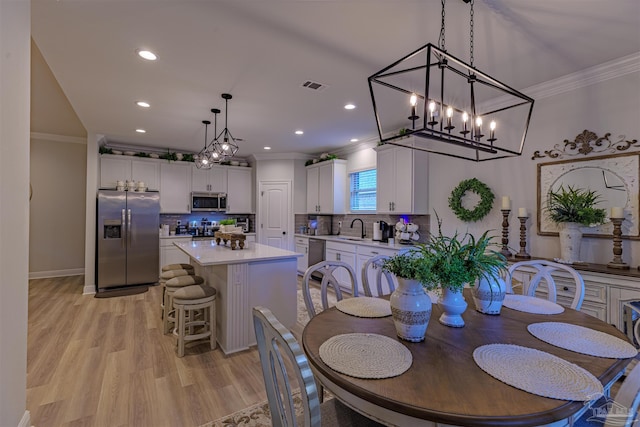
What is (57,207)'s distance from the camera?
232 inches

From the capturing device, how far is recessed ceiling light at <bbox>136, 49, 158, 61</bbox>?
8.13 feet

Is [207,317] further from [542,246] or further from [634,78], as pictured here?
[634,78]

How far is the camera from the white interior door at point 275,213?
21.5 ft

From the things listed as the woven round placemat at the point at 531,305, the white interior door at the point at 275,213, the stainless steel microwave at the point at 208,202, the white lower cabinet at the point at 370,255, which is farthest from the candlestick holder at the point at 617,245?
the stainless steel microwave at the point at 208,202

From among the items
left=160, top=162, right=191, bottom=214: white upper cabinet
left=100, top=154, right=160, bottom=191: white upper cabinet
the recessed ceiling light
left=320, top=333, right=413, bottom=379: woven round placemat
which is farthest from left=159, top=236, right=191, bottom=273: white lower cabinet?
left=320, top=333, right=413, bottom=379: woven round placemat

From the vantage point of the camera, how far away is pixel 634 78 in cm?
259

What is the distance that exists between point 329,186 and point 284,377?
5149mm

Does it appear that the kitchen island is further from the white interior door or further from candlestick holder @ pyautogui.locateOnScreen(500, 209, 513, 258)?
the white interior door

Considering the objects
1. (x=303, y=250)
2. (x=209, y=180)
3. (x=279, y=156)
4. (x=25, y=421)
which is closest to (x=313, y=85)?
(x=25, y=421)

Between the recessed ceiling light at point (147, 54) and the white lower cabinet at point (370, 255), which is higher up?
the recessed ceiling light at point (147, 54)

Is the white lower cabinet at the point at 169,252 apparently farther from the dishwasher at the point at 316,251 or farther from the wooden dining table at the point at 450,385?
the wooden dining table at the point at 450,385

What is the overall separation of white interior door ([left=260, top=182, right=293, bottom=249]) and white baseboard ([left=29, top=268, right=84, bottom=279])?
3.77 meters

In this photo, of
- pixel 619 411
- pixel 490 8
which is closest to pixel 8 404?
pixel 619 411

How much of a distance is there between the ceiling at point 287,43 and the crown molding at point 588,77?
0.09 meters
